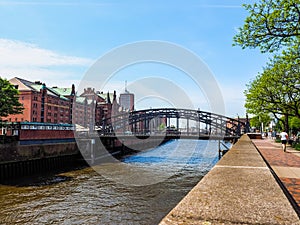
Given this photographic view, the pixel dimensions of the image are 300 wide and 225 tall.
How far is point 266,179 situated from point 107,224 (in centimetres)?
875

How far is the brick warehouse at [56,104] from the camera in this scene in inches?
2670

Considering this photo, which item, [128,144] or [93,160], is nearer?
[93,160]

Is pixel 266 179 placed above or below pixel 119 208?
above

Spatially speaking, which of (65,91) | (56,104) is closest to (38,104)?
(56,104)

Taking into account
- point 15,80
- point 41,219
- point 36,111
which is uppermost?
point 15,80

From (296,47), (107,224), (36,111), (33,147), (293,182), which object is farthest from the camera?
(36,111)

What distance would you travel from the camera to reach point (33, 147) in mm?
26516

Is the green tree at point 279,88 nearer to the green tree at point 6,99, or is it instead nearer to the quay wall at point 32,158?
the quay wall at point 32,158

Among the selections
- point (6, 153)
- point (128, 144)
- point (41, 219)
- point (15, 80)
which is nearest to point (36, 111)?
point (15, 80)

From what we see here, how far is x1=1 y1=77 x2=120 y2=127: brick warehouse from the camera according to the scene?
222ft

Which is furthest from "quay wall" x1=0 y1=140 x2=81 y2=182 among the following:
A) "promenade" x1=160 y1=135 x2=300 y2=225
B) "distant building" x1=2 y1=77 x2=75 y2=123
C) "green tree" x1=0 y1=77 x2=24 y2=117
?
"distant building" x1=2 y1=77 x2=75 y2=123

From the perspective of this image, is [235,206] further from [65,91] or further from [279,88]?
[65,91]

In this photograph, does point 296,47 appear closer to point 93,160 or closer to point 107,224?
point 107,224

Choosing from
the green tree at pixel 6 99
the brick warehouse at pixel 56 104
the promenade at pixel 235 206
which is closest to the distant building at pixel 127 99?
the brick warehouse at pixel 56 104
